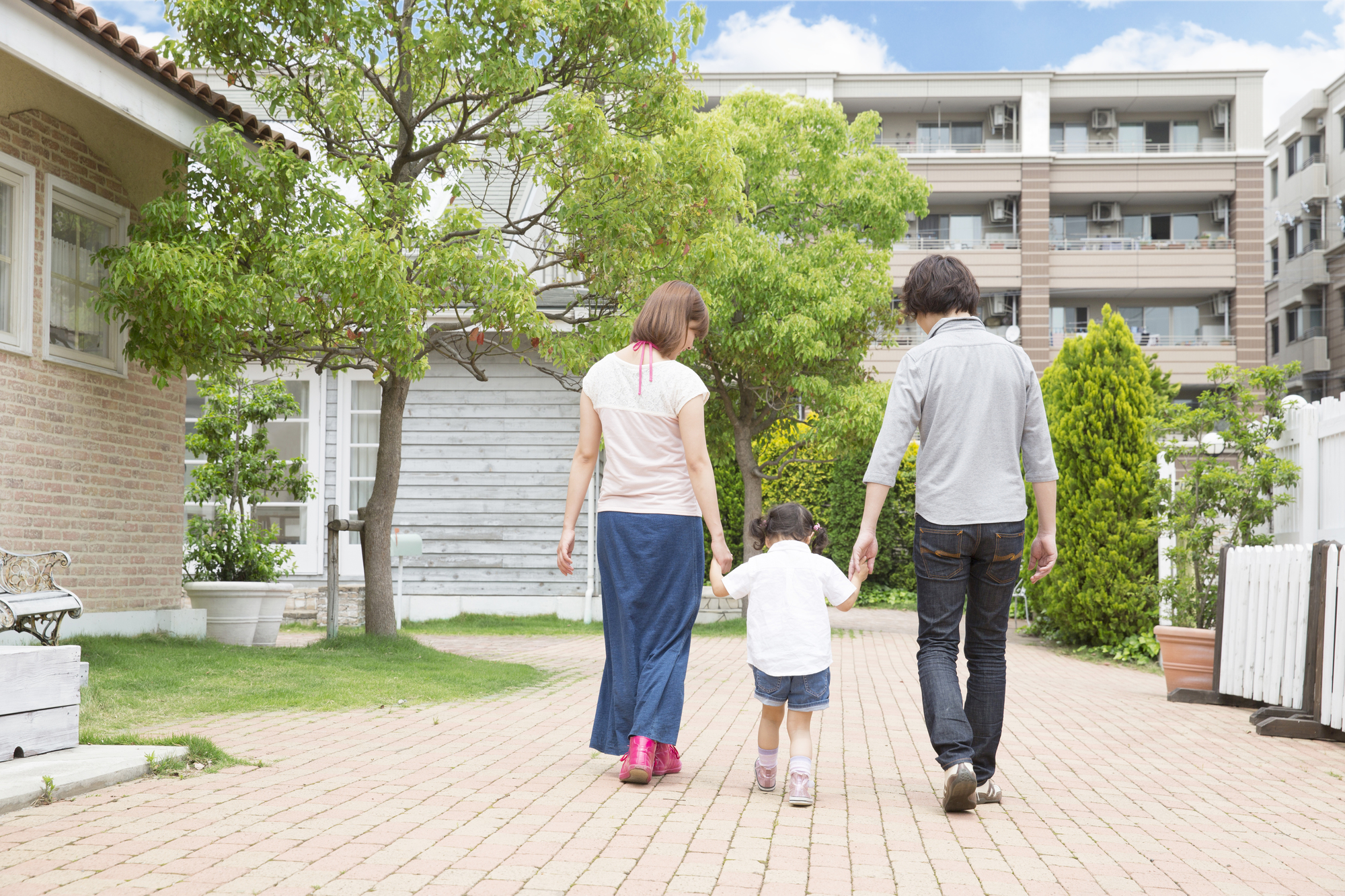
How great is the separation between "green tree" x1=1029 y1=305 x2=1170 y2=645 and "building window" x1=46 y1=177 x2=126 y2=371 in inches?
331

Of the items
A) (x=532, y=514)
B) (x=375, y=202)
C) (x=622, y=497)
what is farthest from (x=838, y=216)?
(x=622, y=497)

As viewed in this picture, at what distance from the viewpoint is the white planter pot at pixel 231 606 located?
941cm

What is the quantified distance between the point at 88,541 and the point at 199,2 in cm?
379

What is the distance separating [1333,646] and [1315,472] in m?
2.94

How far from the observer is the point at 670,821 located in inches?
143

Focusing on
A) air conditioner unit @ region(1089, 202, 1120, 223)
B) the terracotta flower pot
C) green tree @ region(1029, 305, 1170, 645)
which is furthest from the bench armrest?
air conditioner unit @ region(1089, 202, 1120, 223)

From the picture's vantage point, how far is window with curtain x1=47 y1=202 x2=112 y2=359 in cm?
804

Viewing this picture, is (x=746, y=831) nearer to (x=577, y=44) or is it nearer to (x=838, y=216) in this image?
(x=577, y=44)

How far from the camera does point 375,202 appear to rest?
26.3 ft

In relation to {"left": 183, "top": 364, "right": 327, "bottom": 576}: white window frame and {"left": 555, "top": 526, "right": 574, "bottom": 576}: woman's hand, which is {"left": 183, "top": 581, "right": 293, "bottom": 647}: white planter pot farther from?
{"left": 555, "top": 526, "right": 574, "bottom": 576}: woman's hand

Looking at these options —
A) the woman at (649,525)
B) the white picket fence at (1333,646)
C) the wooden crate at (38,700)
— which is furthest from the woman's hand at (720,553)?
the white picket fence at (1333,646)

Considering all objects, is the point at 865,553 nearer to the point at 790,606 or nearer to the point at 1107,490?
the point at 790,606

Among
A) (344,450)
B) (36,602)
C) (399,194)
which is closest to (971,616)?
(36,602)

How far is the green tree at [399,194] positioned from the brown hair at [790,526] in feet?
12.8
